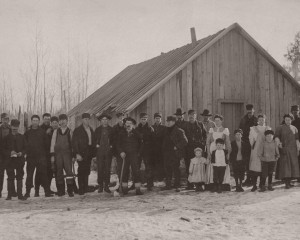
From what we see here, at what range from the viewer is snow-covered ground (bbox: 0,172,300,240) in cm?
614

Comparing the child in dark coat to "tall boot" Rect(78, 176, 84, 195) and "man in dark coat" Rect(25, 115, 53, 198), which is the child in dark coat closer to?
"tall boot" Rect(78, 176, 84, 195)

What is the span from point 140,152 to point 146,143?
42 centimetres

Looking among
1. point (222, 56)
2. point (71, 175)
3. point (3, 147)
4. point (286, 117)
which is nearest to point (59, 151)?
point (71, 175)

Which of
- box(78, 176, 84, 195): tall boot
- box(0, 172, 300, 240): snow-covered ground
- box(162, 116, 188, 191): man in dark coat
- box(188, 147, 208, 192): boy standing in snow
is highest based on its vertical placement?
box(162, 116, 188, 191): man in dark coat

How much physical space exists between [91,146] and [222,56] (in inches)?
243

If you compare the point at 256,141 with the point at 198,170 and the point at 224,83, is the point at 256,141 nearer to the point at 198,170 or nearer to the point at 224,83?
the point at 198,170

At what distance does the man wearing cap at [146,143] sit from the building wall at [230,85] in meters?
2.73

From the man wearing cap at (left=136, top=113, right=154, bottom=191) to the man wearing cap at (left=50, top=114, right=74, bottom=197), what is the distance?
171 centimetres

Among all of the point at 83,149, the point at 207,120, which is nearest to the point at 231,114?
the point at 207,120

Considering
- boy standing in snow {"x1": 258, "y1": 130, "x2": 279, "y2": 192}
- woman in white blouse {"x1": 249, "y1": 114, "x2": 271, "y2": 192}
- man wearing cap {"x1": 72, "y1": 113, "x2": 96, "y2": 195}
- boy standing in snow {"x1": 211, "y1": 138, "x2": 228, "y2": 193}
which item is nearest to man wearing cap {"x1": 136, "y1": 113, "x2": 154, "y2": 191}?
man wearing cap {"x1": 72, "y1": 113, "x2": 96, "y2": 195}

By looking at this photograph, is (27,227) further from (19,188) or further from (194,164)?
(194,164)

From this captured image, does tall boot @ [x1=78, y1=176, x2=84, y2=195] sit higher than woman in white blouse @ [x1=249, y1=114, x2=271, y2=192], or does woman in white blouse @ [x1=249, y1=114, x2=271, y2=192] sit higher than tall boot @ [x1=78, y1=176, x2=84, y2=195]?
woman in white blouse @ [x1=249, y1=114, x2=271, y2=192]

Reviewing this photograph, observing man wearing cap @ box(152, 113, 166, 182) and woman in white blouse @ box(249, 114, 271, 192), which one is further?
man wearing cap @ box(152, 113, 166, 182)

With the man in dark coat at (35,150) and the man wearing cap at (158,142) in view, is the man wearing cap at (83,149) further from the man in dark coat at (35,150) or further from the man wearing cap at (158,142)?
the man wearing cap at (158,142)
